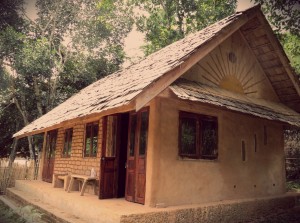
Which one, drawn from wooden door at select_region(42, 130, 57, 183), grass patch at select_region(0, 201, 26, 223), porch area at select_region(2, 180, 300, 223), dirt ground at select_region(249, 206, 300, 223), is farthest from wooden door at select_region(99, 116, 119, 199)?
wooden door at select_region(42, 130, 57, 183)

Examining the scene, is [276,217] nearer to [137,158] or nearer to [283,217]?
[283,217]

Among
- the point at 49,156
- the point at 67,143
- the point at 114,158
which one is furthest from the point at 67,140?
the point at 114,158

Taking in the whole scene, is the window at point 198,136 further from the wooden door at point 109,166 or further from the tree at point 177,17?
the tree at point 177,17

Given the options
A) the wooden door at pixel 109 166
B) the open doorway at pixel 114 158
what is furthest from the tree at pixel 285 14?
the wooden door at pixel 109 166

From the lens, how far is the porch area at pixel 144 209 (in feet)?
19.2

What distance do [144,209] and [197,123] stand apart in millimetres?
2883

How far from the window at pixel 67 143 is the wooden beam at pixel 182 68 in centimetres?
708

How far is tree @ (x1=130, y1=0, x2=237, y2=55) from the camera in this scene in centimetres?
2420

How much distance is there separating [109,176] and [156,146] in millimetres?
2123

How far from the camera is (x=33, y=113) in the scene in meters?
20.6

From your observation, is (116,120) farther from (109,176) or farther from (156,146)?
(156,146)

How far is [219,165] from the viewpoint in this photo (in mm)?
8195

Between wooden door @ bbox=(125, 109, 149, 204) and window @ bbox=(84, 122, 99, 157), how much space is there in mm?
2459

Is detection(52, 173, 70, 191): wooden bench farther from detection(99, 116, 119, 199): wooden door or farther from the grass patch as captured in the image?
detection(99, 116, 119, 199): wooden door
